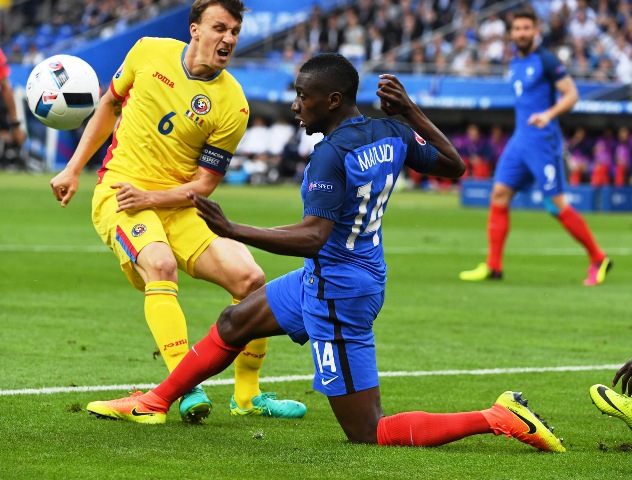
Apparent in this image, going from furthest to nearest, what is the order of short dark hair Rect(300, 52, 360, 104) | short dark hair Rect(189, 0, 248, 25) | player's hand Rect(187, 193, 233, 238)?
short dark hair Rect(189, 0, 248, 25) → short dark hair Rect(300, 52, 360, 104) → player's hand Rect(187, 193, 233, 238)

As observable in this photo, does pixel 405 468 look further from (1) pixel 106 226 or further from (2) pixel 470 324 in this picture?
(2) pixel 470 324

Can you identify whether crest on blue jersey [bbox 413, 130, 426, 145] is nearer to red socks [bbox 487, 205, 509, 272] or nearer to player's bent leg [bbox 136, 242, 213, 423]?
player's bent leg [bbox 136, 242, 213, 423]

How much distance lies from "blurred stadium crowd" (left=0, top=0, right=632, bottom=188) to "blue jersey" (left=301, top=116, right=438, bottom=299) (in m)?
28.0

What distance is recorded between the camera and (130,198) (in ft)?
21.7

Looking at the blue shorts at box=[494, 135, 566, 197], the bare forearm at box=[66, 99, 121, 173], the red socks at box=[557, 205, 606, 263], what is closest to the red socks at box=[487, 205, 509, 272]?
the blue shorts at box=[494, 135, 566, 197]

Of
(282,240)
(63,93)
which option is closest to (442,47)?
(63,93)

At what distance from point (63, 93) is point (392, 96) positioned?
255cm

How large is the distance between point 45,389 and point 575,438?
9.56ft

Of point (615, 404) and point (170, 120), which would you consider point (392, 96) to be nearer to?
point (170, 120)

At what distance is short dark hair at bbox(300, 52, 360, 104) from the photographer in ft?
17.6

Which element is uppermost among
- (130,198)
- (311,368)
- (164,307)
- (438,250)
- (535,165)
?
(130,198)

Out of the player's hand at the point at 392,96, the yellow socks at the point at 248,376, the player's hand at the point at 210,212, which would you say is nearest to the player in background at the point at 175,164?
the yellow socks at the point at 248,376

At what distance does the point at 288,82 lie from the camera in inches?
1539

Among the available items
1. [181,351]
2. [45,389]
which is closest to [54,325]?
[45,389]
